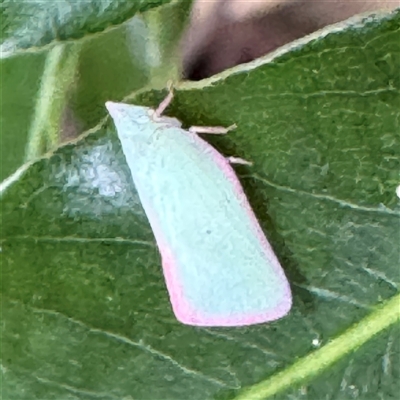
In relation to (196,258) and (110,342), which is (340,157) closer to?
(196,258)

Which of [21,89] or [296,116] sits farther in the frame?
[21,89]

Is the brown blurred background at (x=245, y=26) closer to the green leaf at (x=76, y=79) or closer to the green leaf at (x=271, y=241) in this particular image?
the green leaf at (x=76, y=79)

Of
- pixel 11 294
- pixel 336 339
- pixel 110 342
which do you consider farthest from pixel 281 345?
pixel 11 294

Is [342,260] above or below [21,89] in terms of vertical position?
below

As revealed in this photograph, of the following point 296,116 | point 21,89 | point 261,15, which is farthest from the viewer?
point 21,89

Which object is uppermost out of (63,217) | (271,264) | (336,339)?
(63,217)

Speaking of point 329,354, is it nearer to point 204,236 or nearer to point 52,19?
point 204,236

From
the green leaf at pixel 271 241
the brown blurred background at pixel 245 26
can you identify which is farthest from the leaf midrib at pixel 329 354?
the brown blurred background at pixel 245 26
